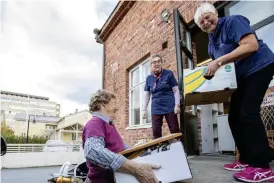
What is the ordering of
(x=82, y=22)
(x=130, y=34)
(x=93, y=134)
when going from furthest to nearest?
(x=82, y=22) < (x=130, y=34) < (x=93, y=134)

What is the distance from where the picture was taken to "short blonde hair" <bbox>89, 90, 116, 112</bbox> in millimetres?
1763

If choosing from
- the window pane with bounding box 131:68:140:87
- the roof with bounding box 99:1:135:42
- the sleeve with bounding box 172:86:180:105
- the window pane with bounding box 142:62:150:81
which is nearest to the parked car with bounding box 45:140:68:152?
the roof with bounding box 99:1:135:42

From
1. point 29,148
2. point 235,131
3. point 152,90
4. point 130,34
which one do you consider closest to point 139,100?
point 130,34

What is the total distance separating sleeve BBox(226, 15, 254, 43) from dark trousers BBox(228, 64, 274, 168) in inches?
11.6

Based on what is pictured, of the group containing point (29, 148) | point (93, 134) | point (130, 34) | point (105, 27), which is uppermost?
point (105, 27)

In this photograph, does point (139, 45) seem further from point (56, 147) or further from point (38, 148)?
point (38, 148)

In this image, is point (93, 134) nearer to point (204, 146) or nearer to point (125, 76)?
point (204, 146)

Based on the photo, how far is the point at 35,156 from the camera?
42.8 ft

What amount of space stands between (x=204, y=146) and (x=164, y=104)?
1569mm

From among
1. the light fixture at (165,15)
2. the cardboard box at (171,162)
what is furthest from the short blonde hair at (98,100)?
the light fixture at (165,15)

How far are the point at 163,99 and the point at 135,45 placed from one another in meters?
3.24

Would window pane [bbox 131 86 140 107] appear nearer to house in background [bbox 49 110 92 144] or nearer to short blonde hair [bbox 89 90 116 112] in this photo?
short blonde hair [bbox 89 90 116 112]

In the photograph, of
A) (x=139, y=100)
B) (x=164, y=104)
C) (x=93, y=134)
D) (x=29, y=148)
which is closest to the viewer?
(x=93, y=134)

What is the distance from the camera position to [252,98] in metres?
1.71
